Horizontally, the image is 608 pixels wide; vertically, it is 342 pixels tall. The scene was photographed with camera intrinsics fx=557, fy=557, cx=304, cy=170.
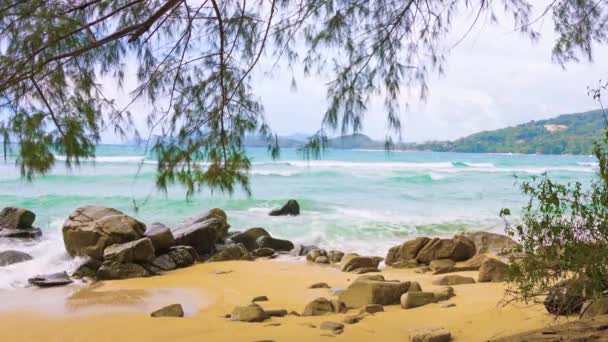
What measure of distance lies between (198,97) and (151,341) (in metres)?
2.10

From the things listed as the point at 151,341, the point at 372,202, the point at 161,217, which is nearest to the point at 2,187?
the point at 161,217

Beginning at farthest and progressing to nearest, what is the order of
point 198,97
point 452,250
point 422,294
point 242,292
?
point 452,250 < point 242,292 < point 422,294 < point 198,97

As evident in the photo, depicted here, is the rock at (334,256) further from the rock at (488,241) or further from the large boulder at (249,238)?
the rock at (488,241)

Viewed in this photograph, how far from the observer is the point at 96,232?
9.34m

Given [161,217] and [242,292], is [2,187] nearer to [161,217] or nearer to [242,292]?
[161,217]

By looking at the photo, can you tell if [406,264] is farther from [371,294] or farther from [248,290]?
[371,294]

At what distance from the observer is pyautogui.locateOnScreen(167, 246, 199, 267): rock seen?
31.0ft

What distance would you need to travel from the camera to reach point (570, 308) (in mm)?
3684

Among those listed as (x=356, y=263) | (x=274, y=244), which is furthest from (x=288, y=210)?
(x=356, y=263)

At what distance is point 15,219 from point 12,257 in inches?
141

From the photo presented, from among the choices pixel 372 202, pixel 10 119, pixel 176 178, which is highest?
pixel 10 119

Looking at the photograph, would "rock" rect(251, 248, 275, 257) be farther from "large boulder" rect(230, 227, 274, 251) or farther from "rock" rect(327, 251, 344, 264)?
"rock" rect(327, 251, 344, 264)

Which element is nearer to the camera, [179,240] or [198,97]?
[198,97]

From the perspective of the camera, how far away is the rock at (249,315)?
5246mm
